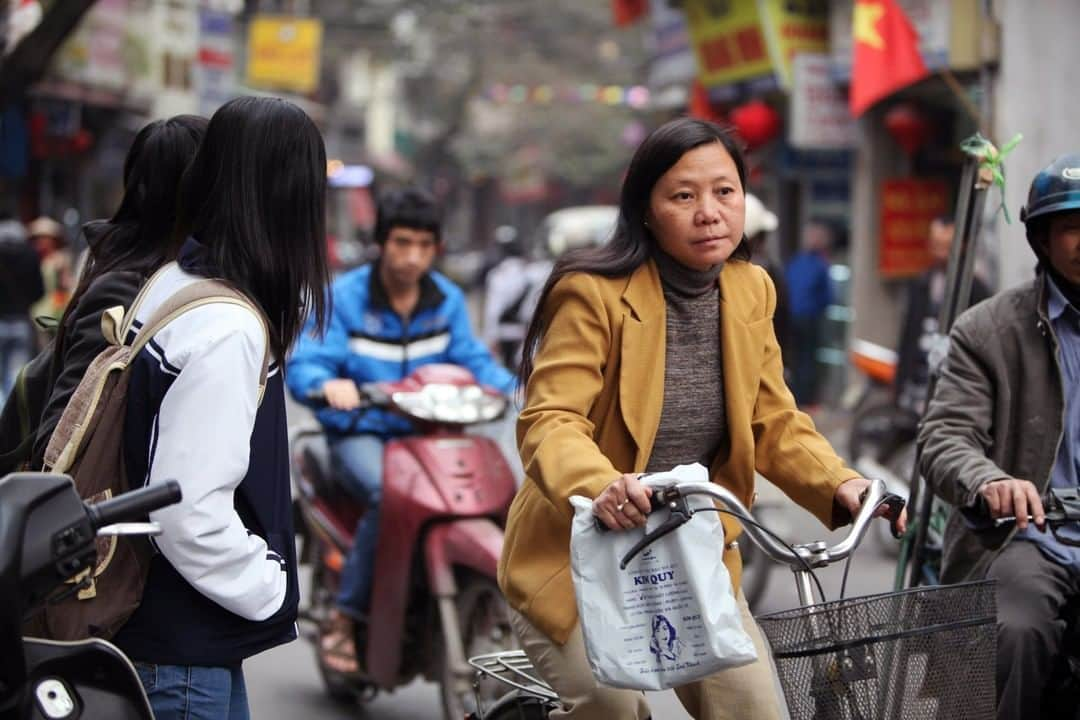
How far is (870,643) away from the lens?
102 inches

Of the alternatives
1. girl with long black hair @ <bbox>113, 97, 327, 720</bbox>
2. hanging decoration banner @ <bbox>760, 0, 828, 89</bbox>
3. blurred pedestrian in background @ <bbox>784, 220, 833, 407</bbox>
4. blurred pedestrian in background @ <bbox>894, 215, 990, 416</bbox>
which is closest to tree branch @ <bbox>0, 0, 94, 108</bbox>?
blurred pedestrian in background @ <bbox>894, 215, 990, 416</bbox>

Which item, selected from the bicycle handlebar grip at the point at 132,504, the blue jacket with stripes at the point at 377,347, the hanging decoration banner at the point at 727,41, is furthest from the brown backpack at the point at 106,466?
the hanging decoration banner at the point at 727,41

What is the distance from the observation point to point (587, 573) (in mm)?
2881

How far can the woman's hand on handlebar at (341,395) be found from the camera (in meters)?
5.78

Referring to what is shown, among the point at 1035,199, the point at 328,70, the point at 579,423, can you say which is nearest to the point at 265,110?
the point at 579,423

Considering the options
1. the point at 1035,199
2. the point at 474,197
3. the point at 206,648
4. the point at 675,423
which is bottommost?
the point at 474,197

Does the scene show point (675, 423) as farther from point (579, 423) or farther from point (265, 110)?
point (265, 110)

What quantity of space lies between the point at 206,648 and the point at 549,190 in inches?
2247

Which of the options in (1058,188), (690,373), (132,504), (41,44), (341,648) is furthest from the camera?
(41,44)

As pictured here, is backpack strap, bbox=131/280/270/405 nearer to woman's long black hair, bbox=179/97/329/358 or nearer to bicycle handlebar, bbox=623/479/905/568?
woman's long black hair, bbox=179/97/329/358

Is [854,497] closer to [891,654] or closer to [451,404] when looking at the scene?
[891,654]

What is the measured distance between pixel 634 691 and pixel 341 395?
107 inches

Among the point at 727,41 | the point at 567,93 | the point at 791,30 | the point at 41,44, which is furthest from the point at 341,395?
the point at 567,93

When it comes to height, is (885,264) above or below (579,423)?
below
